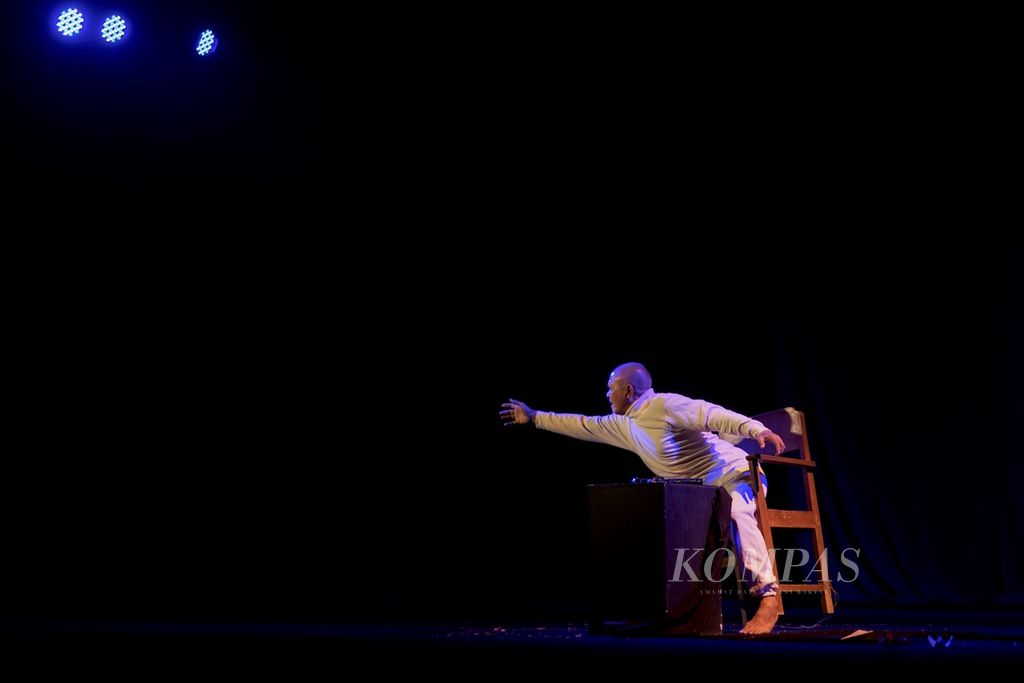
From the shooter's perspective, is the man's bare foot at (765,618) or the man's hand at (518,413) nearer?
the man's bare foot at (765,618)

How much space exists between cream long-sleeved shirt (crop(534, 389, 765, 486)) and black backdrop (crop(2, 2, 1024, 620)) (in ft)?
4.57

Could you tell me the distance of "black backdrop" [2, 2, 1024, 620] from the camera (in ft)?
15.3

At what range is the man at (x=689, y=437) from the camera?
117 inches

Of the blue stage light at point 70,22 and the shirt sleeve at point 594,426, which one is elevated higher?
the blue stage light at point 70,22

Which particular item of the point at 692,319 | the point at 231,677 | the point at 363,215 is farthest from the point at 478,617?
the point at 363,215

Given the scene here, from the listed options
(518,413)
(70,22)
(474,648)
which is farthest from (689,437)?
(70,22)

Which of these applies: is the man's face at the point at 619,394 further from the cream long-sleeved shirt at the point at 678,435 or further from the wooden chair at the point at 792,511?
the wooden chair at the point at 792,511

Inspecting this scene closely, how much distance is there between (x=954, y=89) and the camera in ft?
14.2

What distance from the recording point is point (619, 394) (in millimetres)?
3500

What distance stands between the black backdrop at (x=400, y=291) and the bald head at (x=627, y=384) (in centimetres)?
145

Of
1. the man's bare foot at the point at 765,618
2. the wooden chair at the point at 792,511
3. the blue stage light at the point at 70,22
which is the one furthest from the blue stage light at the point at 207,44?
the man's bare foot at the point at 765,618

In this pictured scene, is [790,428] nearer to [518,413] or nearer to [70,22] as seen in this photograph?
[518,413]

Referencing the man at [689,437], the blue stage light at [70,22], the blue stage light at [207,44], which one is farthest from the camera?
the blue stage light at [207,44]

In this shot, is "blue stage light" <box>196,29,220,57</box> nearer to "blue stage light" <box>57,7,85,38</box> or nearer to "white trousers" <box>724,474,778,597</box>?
"blue stage light" <box>57,7,85,38</box>
